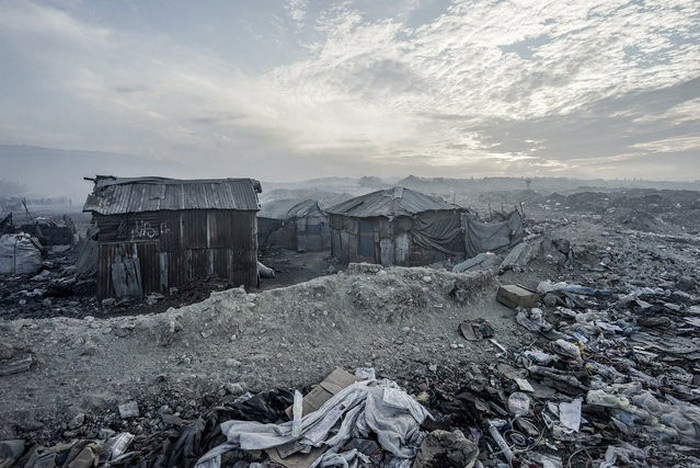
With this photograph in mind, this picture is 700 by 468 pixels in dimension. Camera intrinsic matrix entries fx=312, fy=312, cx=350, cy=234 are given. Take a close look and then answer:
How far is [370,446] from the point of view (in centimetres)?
323

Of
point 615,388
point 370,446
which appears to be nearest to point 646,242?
point 615,388

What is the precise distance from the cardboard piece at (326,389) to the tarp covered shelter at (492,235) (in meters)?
11.3

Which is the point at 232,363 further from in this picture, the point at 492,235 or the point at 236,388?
the point at 492,235

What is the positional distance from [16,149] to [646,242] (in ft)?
732

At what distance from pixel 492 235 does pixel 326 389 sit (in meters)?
12.5

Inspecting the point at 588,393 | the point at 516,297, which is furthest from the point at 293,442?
the point at 516,297

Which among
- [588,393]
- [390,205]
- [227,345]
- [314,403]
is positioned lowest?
[588,393]

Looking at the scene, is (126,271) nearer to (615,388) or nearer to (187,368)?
(187,368)

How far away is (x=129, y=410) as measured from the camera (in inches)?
153

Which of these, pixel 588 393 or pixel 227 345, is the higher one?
pixel 227 345

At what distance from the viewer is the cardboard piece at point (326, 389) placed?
3805mm

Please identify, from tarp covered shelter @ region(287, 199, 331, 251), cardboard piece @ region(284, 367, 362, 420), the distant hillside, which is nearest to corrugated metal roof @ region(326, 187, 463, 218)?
tarp covered shelter @ region(287, 199, 331, 251)

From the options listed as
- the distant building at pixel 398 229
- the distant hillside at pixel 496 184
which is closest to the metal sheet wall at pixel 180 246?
the distant building at pixel 398 229

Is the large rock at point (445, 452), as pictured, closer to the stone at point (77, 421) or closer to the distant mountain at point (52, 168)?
the stone at point (77, 421)
